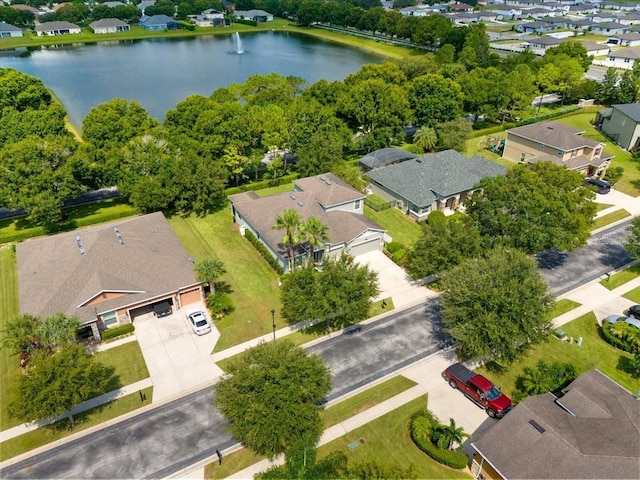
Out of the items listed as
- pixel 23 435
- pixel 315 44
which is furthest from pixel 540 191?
pixel 315 44

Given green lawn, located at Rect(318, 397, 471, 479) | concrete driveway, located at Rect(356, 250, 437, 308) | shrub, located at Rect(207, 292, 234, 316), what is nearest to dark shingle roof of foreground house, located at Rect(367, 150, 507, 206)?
concrete driveway, located at Rect(356, 250, 437, 308)

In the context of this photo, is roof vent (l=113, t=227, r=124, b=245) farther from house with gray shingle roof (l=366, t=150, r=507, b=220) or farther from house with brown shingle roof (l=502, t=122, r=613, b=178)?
house with brown shingle roof (l=502, t=122, r=613, b=178)

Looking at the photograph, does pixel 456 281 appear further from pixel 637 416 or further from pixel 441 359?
pixel 637 416

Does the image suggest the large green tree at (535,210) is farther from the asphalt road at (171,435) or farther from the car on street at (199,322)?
the car on street at (199,322)

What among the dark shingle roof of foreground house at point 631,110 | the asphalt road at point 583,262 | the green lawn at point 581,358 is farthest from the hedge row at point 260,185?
the dark shingle roof of foreground house at point 631,110

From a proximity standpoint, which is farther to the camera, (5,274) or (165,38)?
(165,38)

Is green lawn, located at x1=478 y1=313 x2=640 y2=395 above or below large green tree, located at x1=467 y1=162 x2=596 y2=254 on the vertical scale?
below
